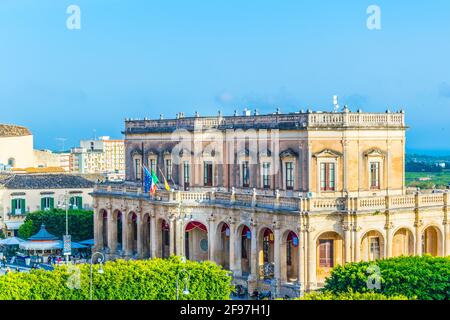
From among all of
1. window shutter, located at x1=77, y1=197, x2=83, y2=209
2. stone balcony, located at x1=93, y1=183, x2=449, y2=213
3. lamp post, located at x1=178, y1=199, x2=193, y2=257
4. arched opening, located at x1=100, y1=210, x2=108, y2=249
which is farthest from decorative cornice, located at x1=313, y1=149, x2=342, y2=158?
window shutter, located at x1=77, y1=197, x2=83, y2=209

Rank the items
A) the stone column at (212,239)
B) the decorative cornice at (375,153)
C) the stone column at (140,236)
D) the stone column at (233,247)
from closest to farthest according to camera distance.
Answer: the decorative cornice at (375,153) → the stone column at (233,247) → the stone column at (212,239) → the stone column at (140,236)

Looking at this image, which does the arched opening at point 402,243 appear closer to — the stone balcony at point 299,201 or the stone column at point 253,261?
the stone balcony at point 299,201

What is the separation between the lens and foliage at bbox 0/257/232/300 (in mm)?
47719

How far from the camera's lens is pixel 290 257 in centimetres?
5984

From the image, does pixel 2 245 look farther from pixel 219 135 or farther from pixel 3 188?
pixel 219 135

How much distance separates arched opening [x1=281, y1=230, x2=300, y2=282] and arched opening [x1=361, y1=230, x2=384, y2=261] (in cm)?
430

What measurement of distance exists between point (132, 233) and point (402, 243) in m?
23.8

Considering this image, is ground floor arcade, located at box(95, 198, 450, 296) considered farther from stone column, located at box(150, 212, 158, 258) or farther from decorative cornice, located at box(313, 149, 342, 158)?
decorative cornice, located at box(313, 149, 342, 158)

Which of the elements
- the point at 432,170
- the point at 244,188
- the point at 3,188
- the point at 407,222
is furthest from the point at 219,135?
the point at 432,170

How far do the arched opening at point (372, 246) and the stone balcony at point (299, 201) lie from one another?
198 cm

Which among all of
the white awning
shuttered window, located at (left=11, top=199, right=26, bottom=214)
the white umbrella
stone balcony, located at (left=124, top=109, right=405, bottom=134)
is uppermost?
stone balcony, located at (left=124, top=109, right=405, bottom=134)

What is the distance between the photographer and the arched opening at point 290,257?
58438 mm

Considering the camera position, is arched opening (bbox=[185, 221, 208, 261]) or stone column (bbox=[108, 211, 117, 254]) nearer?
arched opening (bbox=[185, 221, 208, 261])

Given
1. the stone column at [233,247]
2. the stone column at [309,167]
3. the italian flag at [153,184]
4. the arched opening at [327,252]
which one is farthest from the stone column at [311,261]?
the italian flag at [153,184]
